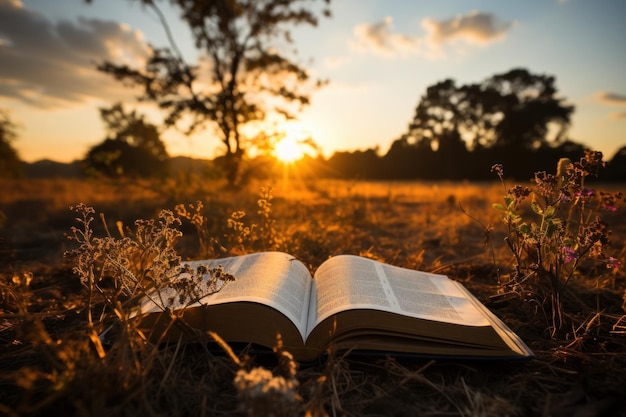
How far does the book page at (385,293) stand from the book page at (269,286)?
0.07m

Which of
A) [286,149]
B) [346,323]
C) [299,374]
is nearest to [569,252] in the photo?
[346,323]

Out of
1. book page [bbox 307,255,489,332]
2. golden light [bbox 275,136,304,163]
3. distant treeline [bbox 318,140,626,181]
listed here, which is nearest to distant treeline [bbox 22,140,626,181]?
distant treeline [bbox 318,140,626,181]

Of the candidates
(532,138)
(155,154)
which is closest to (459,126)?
(532,138)

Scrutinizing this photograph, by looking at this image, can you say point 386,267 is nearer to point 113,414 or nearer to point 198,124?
point 113,414

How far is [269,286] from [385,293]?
1.63 feet

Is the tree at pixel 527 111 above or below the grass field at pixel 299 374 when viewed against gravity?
above

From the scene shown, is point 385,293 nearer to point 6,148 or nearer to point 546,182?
point 546,182

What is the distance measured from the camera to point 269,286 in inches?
58.3

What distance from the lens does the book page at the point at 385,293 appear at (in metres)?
1.40

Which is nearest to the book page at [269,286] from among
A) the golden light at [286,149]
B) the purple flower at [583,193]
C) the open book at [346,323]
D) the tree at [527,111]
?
the open book at [346,323]

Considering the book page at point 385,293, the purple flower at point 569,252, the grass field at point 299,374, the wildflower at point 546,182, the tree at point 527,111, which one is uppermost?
the tree at point 527,111

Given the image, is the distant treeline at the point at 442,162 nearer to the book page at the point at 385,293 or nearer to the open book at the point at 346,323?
the book page at the point at 385,293

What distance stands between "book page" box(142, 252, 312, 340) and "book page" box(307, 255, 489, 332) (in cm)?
7

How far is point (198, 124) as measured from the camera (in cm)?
1185
